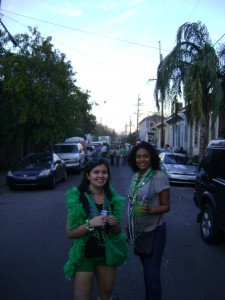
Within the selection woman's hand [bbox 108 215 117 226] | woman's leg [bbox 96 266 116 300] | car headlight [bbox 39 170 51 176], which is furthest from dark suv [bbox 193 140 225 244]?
car headlight [bbox 39 170 51 176]

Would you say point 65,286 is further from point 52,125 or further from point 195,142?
point 195,142

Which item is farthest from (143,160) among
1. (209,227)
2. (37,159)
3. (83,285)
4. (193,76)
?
(193,76)

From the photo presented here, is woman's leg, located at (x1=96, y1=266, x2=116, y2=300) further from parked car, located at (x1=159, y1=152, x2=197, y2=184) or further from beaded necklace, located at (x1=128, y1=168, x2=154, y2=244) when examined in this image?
parked car, located at (x1=159, y1=152, x2=197, y2=184)

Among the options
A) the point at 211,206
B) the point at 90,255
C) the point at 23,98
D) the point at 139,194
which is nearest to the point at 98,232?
the point at 90,255

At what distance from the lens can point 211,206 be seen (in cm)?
638

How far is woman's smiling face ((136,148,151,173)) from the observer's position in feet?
11.4

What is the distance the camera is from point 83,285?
2828 millimetres

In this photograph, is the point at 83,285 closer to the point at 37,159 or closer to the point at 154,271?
the point at 154,271

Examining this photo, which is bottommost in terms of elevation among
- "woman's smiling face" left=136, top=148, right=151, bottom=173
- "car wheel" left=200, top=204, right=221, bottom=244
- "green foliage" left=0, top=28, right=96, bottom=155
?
"car wheel" left=200, top=204, right=221, bottom=244

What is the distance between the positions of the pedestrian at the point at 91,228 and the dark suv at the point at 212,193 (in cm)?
325

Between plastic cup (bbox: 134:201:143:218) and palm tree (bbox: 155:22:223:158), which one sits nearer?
plastic cup (bbox: 134:201:143:218)

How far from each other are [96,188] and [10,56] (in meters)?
17.9

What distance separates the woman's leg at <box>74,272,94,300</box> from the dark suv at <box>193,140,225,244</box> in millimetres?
3435

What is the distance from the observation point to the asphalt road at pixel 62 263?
4246 mm
